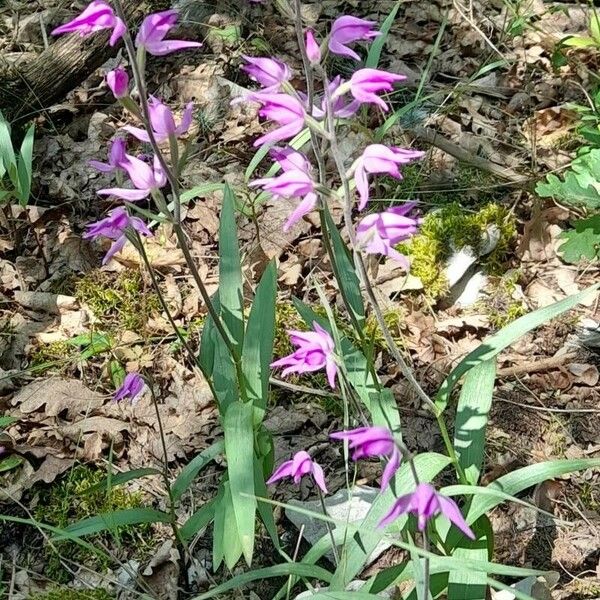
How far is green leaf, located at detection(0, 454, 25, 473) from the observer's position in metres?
2.72

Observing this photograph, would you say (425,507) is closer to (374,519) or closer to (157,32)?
(374,519)

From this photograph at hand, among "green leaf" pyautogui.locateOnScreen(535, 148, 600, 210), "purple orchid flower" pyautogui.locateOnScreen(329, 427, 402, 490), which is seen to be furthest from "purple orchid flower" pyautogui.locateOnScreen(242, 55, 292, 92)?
"green leaf" pyautogui.locateOnScreen(535, 148, 600, 210)

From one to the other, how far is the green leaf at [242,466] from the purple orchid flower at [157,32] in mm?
950

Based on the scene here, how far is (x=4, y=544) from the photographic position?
2.60 metres

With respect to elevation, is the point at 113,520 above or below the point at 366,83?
below

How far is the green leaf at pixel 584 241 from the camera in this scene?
9.26 feet

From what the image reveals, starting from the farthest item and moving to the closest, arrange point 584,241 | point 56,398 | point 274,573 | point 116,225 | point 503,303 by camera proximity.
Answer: point 503,303, point 56,398, point 584,241, point 116,225, point 274,573

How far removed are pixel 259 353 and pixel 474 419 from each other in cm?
62

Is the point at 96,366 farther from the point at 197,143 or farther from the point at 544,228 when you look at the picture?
the point at 544,228

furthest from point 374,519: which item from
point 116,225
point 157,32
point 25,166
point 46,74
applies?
point 46,74

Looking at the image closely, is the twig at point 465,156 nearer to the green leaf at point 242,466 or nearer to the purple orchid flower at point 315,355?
the green leaf at point 242,466

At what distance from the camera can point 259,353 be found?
7.84 feet

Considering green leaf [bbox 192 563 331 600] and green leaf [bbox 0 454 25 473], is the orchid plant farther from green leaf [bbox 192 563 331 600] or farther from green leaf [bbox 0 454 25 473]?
green leaf [bbox 0 454 25 473]

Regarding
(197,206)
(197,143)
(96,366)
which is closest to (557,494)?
(96,366)
